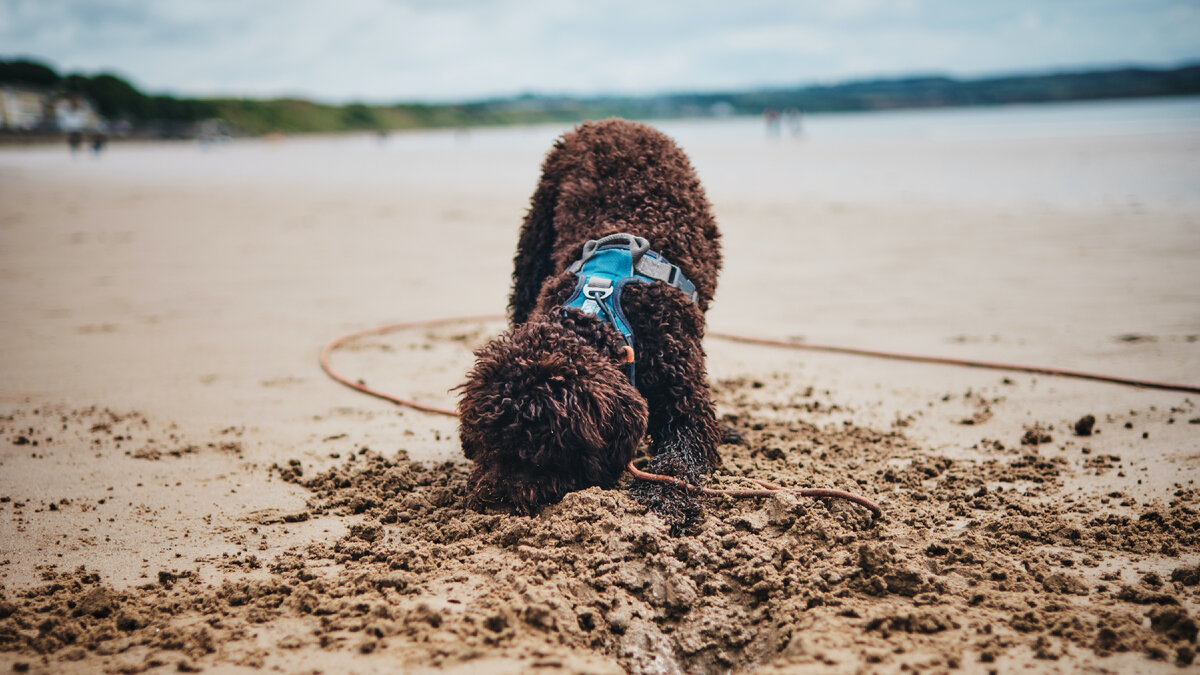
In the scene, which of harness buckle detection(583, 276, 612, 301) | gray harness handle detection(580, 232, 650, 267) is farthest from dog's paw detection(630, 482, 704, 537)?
gray harness handle detection(580, 232, 650, 267)

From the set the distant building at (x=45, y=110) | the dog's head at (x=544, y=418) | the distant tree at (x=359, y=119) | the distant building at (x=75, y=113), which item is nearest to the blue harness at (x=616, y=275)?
the dog's head at (x=544, y=418)

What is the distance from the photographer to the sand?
217 cm

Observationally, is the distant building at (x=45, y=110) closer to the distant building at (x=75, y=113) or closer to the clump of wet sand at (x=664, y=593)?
the distant building at (x=75, y=113)

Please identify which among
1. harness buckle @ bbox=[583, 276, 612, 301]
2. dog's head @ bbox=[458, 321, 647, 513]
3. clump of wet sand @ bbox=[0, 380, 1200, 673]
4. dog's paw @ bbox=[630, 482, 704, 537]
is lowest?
clump of wet sand @ bbox=[0, 380, 1200, 673]

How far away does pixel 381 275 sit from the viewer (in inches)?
319

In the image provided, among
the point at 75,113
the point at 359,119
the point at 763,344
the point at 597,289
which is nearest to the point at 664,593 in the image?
the point at 597,289

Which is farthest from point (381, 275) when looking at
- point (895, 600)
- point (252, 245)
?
point (895, 600)

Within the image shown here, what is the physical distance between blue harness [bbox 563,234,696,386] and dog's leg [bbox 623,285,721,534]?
0.07m

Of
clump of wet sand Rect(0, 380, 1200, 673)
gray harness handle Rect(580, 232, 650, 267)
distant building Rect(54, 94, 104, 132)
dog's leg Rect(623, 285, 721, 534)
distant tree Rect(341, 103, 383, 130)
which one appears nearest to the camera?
clump of wet sand Rect(0, 380, 1200, 673)

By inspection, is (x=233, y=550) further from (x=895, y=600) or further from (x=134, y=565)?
(x=895, y=600)

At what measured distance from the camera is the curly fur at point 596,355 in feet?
8.58

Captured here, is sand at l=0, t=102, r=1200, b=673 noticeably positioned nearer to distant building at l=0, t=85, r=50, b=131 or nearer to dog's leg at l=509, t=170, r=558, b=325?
dog's leg at l=509, t=170, r=558, b=325

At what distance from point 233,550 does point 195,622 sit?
20.3 inches

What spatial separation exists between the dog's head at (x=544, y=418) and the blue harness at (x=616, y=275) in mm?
165
